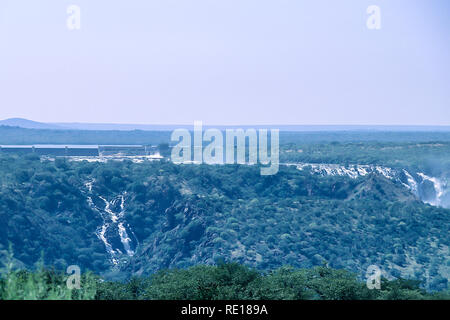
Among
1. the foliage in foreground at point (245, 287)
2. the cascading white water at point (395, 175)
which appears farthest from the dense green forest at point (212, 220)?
the foliage in foreground at point (245, 287)

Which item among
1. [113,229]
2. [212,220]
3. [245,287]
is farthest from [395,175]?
[245,287]

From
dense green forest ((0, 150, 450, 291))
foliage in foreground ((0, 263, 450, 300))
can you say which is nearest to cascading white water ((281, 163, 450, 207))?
dense green forest ((0, 150, 450, 291))

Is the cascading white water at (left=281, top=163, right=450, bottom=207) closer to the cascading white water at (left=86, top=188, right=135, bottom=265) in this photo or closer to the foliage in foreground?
the cascading white water at (left=86, top=188, right=135, bottom=265)

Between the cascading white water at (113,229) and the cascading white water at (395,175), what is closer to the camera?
the cascading white water at (113,229)

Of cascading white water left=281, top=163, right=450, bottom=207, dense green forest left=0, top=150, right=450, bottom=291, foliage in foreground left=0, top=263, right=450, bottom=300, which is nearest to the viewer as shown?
foliage in foreground left=0, top=263, right=450, bottom=300

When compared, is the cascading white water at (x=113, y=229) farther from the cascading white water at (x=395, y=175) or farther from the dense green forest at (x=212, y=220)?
A: the cascading white water at (x=395, y=175)

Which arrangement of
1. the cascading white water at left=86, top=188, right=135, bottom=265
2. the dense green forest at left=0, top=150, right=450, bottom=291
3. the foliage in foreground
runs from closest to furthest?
1. the foliage in foreground
2. the dense green forest at left=0, top=150, right=450, bottom=291
3. the cascading white water at left=86, top=188, right=135, bottom=265
